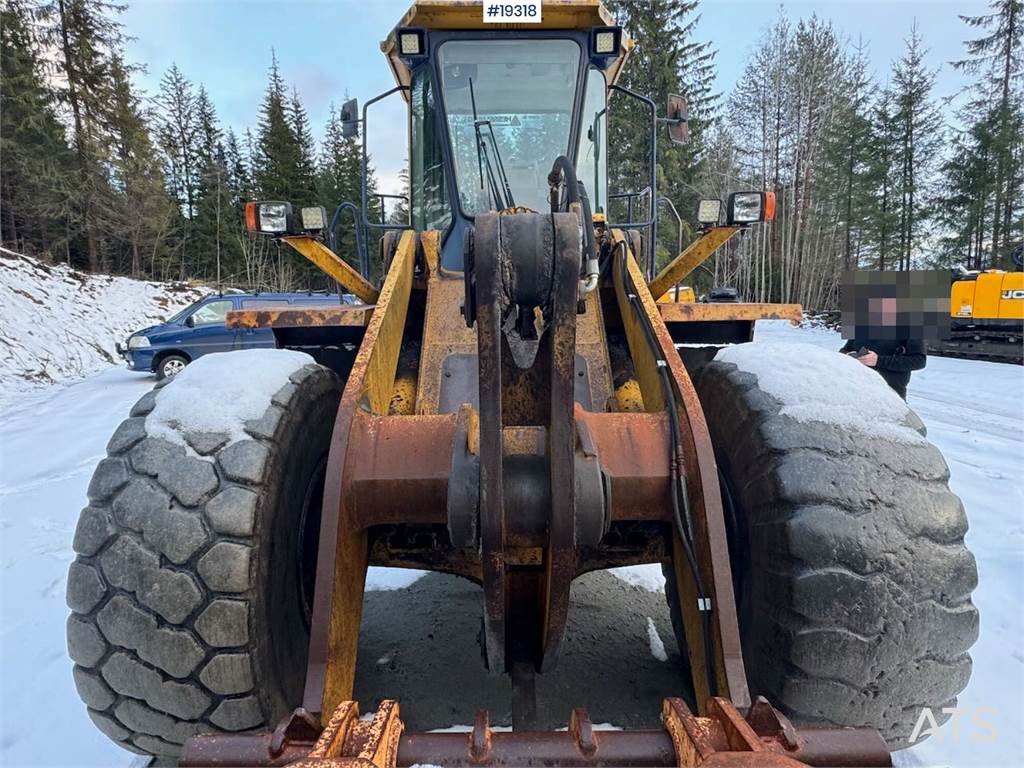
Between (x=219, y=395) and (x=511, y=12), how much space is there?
2.66m

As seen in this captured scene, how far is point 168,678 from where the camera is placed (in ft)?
6.00

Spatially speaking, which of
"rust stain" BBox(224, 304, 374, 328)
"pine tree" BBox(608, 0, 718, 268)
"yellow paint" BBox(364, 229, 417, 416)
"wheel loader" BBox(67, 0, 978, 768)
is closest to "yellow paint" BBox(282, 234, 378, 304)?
"yellow paint" BBox(364, 229, 417, 416)

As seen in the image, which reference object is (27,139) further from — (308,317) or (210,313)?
(308,317)

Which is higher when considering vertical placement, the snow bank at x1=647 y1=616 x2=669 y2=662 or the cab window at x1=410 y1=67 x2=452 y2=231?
the cab window at x1=410 y1=67 x2=452 y2=231

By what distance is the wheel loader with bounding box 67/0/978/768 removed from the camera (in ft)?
4.78

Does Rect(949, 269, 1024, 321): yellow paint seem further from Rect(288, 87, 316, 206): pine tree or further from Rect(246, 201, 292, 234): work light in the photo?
Rect(288, 87, 316, 206): pine tree

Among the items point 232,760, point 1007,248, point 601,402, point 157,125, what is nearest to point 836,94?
point 1007,248

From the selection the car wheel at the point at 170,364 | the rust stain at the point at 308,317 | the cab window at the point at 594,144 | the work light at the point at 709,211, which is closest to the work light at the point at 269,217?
the rust stain at the point at 308,317

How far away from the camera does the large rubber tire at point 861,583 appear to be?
5.70 ft

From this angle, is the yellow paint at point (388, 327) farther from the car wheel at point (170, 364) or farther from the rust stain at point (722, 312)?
the car wheel at point (170, 364)

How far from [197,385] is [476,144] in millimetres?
2283

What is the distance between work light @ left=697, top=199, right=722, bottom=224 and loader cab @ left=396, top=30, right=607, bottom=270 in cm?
87

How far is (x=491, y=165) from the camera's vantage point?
366cm

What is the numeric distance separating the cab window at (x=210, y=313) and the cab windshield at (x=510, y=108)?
12.7 m
